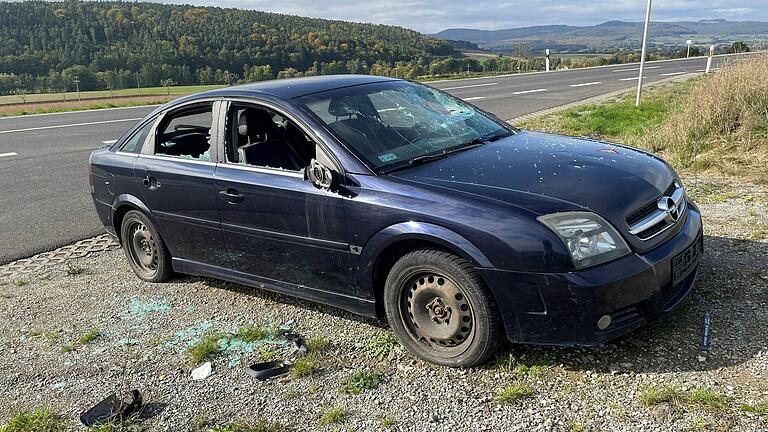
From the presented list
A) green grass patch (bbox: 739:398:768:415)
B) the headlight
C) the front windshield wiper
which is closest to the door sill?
the front windshield wiper

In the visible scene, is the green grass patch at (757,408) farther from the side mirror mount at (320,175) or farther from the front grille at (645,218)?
the side mirror mount at (320,175)

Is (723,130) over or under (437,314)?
under

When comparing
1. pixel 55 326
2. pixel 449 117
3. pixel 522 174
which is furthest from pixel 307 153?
pixel 55 326

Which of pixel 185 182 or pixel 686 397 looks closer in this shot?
pixel 686 397

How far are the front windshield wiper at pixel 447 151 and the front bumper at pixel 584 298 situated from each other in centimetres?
88

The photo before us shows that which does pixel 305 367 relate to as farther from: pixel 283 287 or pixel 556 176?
pixel 556 176

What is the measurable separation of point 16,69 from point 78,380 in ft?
225

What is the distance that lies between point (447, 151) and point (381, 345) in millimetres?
Result: 1298

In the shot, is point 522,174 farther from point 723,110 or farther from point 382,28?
point 382,28

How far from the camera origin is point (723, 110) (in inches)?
331

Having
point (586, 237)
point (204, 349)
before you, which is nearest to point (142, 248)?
point (204, 349)

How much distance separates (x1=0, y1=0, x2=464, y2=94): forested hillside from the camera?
2116 inches

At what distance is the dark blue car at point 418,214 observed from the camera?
310 cm

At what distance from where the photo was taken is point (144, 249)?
5305mm
